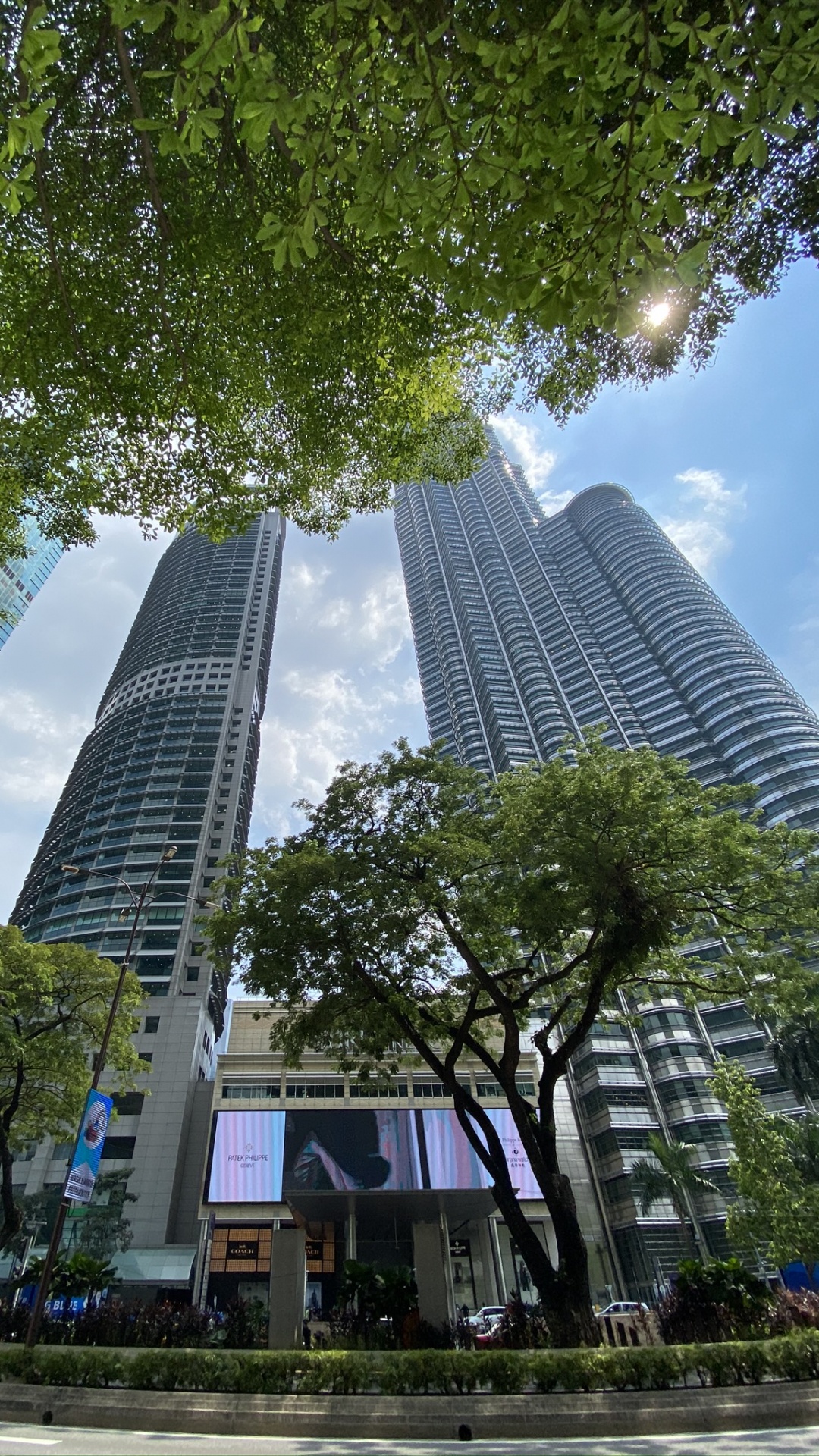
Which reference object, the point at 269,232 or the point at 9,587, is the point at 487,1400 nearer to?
the point at 269,232

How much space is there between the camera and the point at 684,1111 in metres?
50.3

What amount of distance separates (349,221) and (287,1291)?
621 inches

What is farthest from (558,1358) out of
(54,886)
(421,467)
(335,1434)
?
(54,886)

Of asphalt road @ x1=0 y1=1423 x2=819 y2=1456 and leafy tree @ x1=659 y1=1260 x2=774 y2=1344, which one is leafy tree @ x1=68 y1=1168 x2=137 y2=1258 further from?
asphalt road @ x1=0 y1=1423 x2=819 y2=1456

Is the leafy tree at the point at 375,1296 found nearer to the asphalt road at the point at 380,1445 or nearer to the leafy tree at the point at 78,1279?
the asphalt road at the point at 380,1445

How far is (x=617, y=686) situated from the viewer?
86.9m

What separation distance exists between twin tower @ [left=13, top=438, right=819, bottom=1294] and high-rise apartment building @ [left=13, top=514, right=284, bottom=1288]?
0.20 m

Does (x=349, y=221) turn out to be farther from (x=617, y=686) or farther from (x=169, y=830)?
(x=617, y=686)

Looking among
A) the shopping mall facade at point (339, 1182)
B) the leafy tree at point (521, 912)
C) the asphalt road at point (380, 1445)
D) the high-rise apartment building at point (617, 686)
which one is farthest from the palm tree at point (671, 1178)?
the asphalt road at point (380, 1445)

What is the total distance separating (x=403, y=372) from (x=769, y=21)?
21.7 ft

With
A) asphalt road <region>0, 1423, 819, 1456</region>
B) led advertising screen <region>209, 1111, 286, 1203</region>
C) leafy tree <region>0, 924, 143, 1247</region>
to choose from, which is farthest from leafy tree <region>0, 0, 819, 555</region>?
led advertising screen <region>209, 1111, 286, 1203</region>

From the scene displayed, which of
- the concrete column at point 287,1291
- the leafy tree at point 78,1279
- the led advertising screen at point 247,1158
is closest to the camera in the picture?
the concrete column at point 287,1291

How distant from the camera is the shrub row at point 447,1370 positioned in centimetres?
912

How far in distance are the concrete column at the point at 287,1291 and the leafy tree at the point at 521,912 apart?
3.69m
